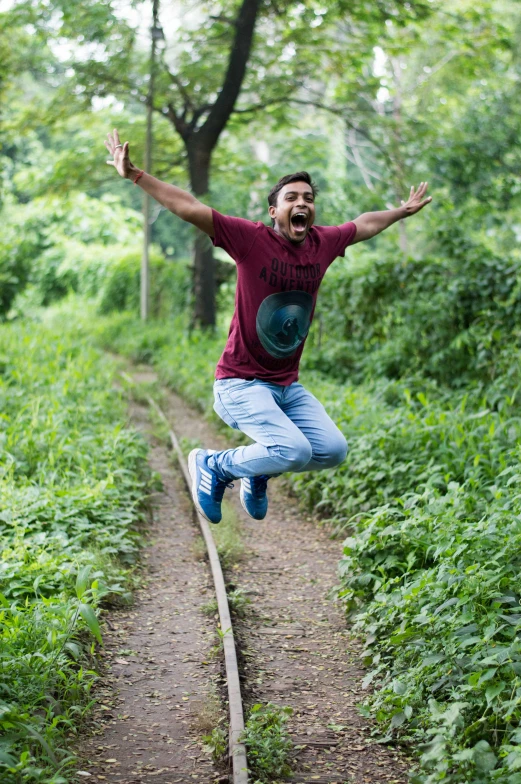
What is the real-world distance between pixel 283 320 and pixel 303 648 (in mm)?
2180

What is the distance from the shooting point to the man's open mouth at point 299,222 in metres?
4.81

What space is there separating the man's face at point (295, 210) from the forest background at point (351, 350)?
2.11 meters

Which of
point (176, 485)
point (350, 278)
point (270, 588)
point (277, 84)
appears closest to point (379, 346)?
point (350, 278)

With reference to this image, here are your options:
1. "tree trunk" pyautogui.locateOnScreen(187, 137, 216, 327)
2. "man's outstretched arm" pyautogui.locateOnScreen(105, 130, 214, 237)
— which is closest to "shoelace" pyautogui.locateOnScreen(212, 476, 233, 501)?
"man's outstretched arm" pyautogui.locateOnScreen(105, 130, 214, 237)

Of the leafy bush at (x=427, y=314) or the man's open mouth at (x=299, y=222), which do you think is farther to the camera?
the leafy bush at (x=427, y=314)

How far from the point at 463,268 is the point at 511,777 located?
8.26 meters

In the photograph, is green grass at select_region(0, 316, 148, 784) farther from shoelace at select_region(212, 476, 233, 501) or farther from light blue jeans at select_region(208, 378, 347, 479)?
light blue jeans at select_region(208, 378, 347, 479)

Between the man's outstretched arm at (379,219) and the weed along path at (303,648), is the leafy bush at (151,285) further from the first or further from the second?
the man's outstretched arm at (379,219)

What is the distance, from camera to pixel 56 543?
604 centimetres

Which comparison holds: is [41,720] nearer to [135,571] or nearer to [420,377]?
[135,571]

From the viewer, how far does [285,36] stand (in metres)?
18.0

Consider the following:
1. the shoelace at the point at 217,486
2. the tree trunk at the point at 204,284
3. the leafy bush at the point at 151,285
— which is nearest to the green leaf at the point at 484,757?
the shoelace at the point at 217,486

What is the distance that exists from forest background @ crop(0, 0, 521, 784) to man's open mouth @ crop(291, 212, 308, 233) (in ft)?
6.96

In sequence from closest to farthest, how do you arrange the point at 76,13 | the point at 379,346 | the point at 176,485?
1. the point at 176,485
2. the point at 379,346
3. the point at 76,13
